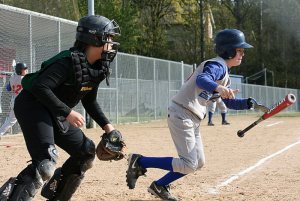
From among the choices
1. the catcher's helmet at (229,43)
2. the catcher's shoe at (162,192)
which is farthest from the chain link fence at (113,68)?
the catcher's helmet at (229,43)

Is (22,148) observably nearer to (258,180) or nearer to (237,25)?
(258,180)

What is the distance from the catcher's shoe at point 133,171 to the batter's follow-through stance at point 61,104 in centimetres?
84

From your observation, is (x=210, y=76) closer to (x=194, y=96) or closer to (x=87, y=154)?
(x=194, y=96)

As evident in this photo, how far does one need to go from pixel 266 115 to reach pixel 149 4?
4427 centimetres

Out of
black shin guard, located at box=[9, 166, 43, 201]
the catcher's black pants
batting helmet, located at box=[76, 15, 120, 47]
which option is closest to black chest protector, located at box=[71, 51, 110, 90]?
batting helmet, located at box=[76, 15, 120, 47]

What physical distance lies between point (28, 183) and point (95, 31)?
4.74ft

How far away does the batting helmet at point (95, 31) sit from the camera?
15.9 feet

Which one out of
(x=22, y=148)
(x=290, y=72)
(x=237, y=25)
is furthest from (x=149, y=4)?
(x=22, y=148)

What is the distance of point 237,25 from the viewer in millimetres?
60156

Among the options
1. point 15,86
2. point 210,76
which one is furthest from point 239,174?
point 15,86

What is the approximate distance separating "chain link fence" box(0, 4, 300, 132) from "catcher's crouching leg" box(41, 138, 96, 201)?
394 inches

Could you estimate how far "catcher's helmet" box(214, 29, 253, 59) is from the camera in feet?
19.4

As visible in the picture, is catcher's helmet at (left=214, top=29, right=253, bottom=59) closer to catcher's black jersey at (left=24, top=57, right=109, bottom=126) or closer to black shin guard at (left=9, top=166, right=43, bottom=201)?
catcher's black jersey at (left=24, top=57, right=109, bottom=126)

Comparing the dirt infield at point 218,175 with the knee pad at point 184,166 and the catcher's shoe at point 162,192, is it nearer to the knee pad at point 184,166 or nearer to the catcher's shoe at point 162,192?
the catcher's shoe at point 162,192
